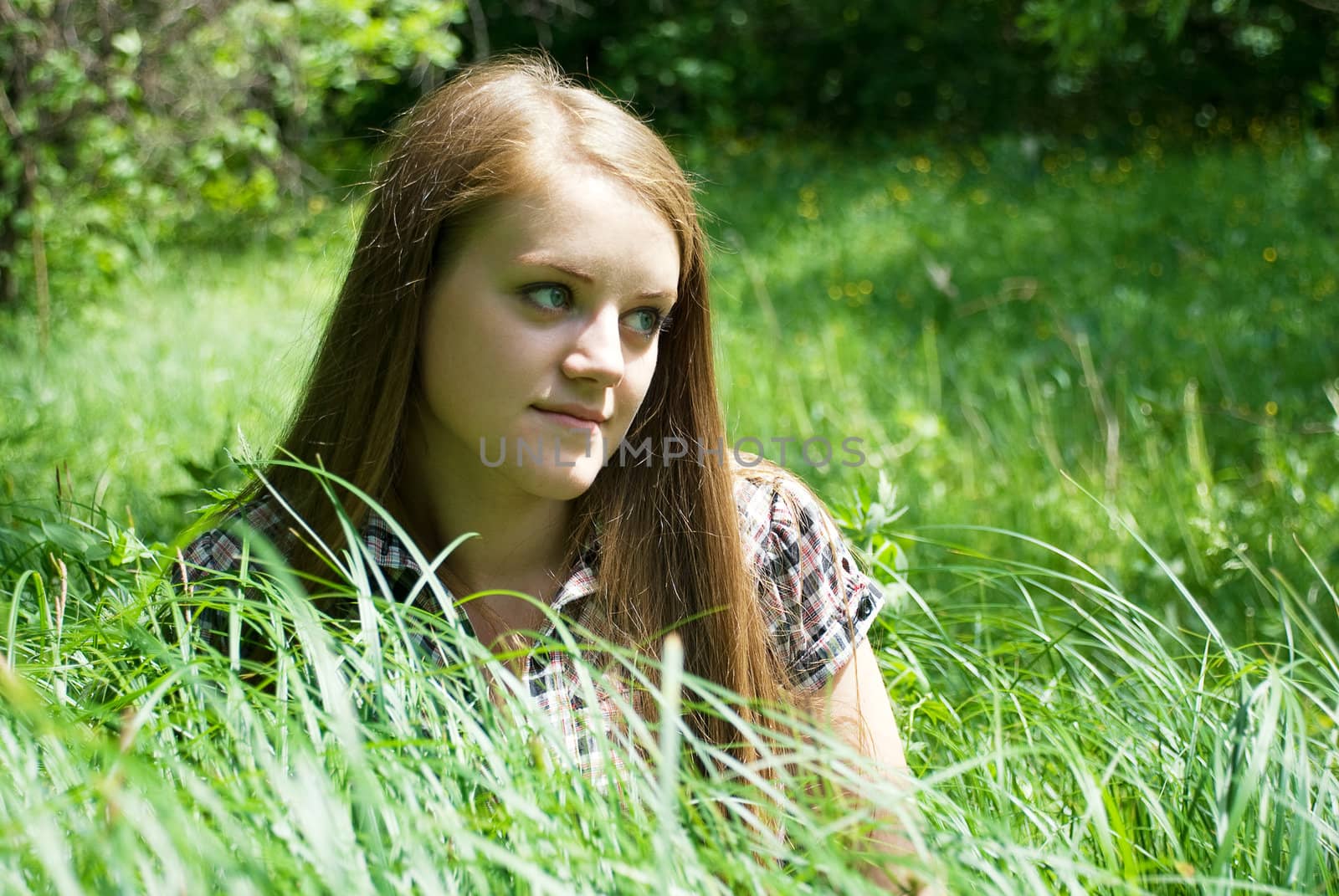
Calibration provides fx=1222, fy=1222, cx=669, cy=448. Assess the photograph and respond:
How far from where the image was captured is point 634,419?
1.61 m

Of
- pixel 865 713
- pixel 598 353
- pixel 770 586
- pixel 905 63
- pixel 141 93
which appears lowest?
pixel 865 713

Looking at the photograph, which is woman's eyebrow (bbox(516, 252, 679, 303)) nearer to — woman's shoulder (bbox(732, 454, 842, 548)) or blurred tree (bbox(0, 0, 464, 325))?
woman's shoulder (bbox(732, 454, 842, 548))

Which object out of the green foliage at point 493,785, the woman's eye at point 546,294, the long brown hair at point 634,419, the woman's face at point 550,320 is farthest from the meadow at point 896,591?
the woman's eye at point 546,294

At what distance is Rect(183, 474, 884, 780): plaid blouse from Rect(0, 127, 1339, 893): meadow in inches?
3.7

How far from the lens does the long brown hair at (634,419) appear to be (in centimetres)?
143

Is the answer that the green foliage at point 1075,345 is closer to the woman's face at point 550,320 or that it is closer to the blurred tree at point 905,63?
the woman's face at point 550,320

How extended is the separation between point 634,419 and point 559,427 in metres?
0.24

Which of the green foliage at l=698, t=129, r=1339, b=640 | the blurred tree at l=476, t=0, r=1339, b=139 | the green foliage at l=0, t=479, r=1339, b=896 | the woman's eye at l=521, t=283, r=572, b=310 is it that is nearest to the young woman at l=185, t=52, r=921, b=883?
the woman's eye at l=521, t=283, r=572, b=310

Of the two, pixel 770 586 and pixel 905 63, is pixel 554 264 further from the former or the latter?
pixel 905 63

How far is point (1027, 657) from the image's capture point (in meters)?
2.06

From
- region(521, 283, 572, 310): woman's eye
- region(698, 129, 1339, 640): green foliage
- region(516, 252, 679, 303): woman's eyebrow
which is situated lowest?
region(698, 129, 1339, 640): green foliage

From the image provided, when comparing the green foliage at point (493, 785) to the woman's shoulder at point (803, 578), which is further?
the woman's shoulder at point (803, 578)

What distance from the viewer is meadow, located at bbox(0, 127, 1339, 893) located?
946mm

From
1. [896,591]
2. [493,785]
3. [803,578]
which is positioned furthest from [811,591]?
[493,785]
